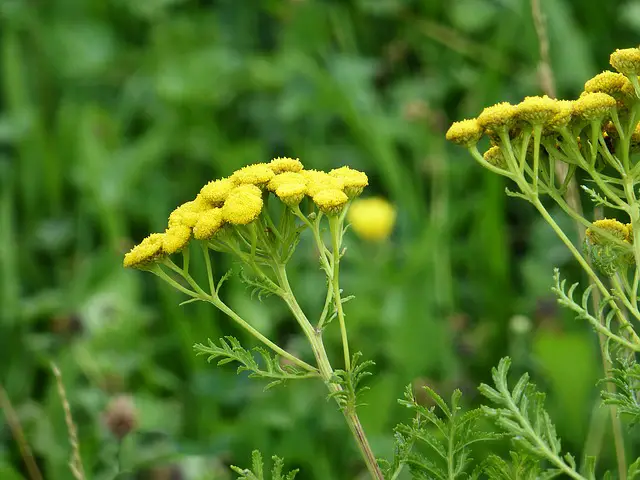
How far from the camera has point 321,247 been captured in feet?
3.23

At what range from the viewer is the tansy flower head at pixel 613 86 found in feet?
3.25

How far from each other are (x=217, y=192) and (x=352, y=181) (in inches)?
5.5

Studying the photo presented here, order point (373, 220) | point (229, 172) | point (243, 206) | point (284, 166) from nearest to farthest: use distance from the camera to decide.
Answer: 1. point (243, 206)
2. point (284, 166)
3. point (373, 220)
4. point (229, 172)

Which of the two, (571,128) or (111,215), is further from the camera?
(111,215)

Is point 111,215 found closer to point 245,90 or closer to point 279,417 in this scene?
point 245,90

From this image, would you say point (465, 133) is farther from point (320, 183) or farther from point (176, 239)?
point (176, 239)

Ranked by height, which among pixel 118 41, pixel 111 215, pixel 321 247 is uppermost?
pixel 321 247

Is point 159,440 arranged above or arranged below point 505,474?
below

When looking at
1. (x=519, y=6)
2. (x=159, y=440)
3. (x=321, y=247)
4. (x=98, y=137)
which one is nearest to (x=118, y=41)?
(x=98, y=137)

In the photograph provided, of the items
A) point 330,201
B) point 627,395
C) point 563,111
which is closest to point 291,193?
point 330,201

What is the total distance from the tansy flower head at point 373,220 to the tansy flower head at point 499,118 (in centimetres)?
173

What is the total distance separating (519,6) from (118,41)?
151 centimetres

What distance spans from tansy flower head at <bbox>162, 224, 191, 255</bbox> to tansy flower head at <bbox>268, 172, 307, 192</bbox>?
99 millimetres

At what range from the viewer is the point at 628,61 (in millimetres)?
941
